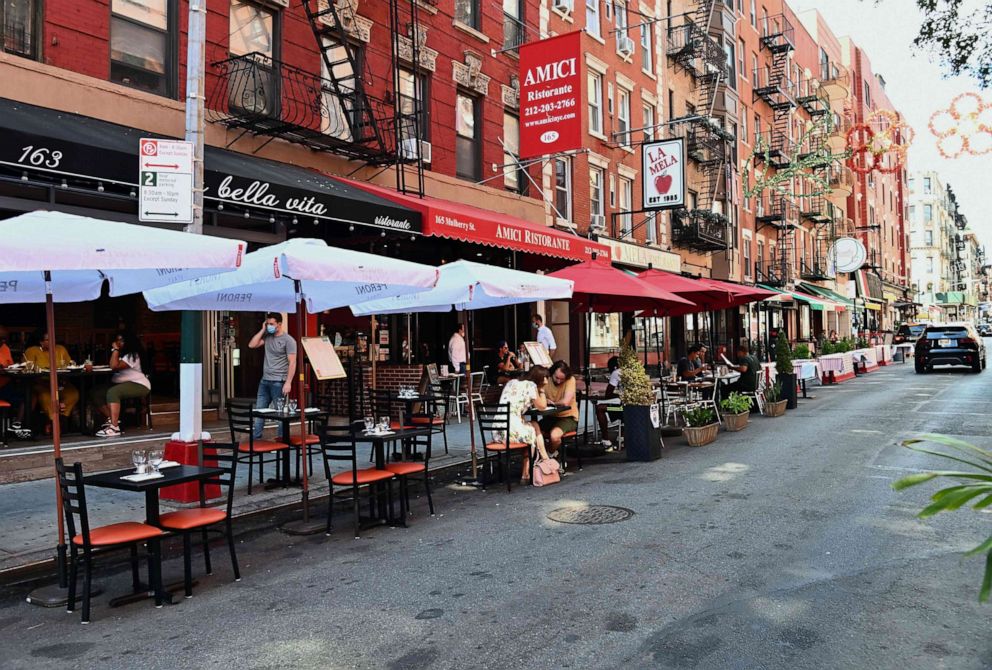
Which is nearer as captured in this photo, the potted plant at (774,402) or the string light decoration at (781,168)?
the potted plant at (774,402)

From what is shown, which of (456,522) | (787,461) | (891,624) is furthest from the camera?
(787,461)

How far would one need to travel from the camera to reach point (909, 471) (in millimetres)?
8875

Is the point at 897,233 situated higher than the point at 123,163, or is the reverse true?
the point at 897,233

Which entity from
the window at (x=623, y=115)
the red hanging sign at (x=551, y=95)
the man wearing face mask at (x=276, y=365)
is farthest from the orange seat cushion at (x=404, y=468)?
the window at (x=623, y=115)

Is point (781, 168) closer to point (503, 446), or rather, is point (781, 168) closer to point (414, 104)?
point (414, 104)

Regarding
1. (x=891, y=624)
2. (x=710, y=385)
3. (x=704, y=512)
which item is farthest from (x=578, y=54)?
(x=891, y=624)

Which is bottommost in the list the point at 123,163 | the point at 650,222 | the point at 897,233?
the point at 123,163

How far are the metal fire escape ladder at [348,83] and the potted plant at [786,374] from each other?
9.49m

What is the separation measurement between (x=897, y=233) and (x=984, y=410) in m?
62.3

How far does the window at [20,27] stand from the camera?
9125mm

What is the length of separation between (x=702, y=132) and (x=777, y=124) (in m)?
11.9

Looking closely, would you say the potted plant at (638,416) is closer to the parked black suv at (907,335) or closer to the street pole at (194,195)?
the street pole at (194,195)

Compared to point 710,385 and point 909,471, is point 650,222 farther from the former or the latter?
point 909,471

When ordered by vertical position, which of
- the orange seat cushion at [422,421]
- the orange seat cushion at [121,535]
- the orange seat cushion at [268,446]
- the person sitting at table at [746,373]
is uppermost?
the person sitting at table at [746,373]
